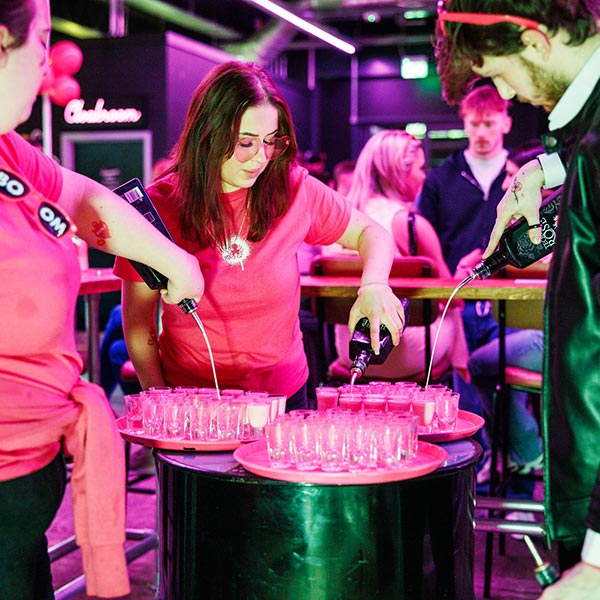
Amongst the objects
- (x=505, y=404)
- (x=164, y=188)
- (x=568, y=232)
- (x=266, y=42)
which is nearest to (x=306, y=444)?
(x=568, y=232)

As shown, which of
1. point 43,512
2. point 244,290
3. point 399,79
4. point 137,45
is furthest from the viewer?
point 399,79

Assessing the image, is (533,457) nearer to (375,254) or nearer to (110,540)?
(375,254)

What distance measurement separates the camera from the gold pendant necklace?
2176 millimetres

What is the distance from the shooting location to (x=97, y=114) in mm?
9617

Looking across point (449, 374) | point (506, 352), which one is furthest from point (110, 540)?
point (449, 374)

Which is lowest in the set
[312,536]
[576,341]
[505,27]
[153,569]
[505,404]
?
[153,569]

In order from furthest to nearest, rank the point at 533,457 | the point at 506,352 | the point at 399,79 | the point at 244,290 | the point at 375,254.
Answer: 1. the point at 399,79
2. the point at 533,457
3. the point at 506,352
4. the point at 375,254
5. the point at 244,290

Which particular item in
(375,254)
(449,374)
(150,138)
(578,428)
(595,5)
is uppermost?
(150,138)

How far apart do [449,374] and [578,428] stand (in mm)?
2698

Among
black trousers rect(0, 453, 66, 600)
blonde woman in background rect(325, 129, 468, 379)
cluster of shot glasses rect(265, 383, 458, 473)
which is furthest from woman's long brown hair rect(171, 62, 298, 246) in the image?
blonde woman in background rect(325, 129, 468, 379)

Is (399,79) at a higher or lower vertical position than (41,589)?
higher

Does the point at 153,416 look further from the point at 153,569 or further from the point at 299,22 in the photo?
the point at 299,22

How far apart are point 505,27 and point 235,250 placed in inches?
40.5

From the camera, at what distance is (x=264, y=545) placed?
158cm
